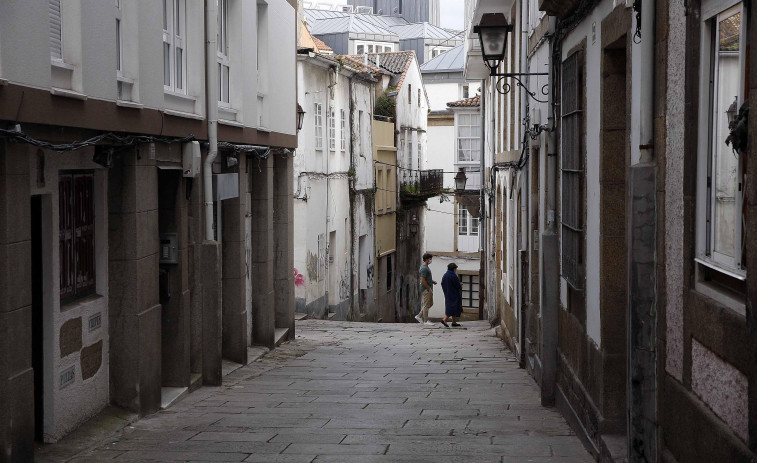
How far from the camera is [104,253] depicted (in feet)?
33.2

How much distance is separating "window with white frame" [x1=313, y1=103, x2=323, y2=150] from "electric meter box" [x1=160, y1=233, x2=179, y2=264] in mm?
15537

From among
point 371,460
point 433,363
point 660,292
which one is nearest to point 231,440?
point 371,460

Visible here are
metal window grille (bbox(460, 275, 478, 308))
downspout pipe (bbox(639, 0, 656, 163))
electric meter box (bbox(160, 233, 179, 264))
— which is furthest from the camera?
metal window grille (bbox(460, 275, 478, 308))

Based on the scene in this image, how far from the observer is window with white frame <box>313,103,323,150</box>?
2737cm

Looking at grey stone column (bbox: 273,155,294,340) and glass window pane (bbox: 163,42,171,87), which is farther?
grey stone column (bbox: 273,155,294,340)

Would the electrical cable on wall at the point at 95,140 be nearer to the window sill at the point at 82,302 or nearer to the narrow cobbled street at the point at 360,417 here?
the window sill at the point at 82,302

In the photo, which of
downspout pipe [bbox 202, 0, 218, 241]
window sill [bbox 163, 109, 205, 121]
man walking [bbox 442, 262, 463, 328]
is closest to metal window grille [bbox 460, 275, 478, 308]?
man walking [bbox 442, 262, 463, 328]

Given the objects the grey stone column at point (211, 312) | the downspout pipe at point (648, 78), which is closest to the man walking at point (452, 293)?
the grey stone column at point (211, 312)

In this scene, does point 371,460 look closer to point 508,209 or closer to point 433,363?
point 433,363

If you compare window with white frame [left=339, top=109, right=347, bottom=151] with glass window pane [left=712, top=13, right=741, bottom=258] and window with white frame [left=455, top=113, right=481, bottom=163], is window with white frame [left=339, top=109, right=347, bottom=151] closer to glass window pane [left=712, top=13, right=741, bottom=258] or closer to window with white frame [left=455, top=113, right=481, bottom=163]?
window with white frame [left=455, top=113, right=481, bottom=163]

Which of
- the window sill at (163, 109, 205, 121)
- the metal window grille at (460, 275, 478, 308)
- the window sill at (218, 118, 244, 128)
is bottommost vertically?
the metal window grille at (460, 275, 478, 308)

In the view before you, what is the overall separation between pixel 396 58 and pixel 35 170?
36617mm

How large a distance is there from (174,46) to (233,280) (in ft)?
13.2

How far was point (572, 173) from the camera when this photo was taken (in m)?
9.75
